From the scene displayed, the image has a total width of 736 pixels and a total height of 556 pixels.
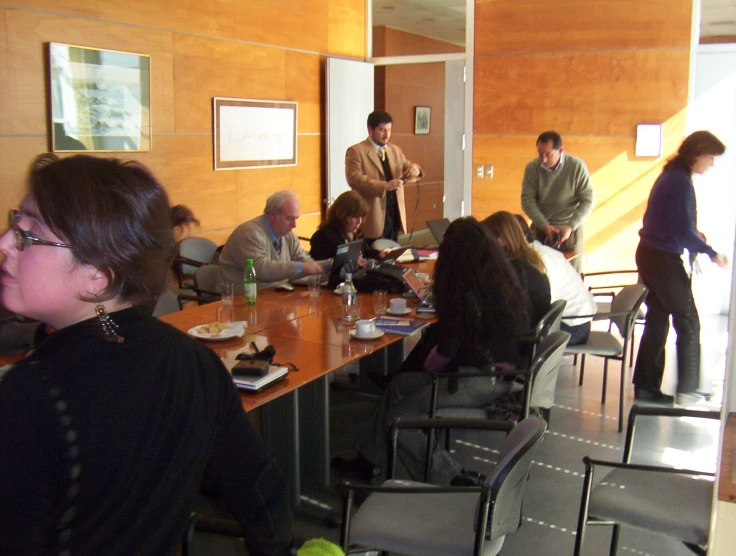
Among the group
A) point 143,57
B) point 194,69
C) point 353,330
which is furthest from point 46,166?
point 194,69

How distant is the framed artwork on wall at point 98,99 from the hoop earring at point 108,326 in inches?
170

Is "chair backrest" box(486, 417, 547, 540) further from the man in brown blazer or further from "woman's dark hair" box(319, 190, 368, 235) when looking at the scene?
the man in brown blazer

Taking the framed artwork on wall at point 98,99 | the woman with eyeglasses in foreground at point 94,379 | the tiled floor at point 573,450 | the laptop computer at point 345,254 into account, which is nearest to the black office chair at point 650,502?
the tiled floor at point 573,450

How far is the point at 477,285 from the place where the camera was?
3.15 metres

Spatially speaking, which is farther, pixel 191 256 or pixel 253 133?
pixel 253 133

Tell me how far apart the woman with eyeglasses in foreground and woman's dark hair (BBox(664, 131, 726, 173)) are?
3805 millimetres

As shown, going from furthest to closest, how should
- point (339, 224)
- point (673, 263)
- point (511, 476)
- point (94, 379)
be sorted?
point (339, 224) < point (673, 263) < point (511, 476) < point (94, 379)

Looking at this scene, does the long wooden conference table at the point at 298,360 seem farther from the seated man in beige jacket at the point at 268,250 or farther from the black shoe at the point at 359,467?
the seated man in beige jacket at the point at 268,250

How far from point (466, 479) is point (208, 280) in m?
2.14

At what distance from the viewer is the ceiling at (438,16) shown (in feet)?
30.6

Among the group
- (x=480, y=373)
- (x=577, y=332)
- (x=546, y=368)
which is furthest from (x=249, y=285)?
(x=577, y=332)

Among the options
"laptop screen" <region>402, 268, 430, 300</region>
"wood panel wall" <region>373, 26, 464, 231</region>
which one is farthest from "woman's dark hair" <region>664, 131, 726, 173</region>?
"wood panel wall" <region>373, 26, 464, 231</region>

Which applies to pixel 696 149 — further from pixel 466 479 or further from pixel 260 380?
pixel 260 380

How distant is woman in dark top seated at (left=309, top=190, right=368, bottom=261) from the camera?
15.5 ft
